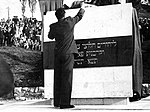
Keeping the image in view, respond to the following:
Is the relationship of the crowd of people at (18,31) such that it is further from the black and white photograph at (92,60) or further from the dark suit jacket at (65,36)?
the dark suit jacket at (65,36)

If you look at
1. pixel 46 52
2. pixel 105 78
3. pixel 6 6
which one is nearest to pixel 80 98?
pixel 105 78

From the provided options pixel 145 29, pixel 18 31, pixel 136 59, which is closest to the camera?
pixel 136 59

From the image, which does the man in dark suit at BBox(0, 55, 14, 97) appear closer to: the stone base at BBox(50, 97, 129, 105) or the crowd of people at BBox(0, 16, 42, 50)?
the stone base at BBox(50, 97, 129, 105)

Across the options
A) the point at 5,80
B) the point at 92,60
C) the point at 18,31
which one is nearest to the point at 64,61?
the point at 92,60

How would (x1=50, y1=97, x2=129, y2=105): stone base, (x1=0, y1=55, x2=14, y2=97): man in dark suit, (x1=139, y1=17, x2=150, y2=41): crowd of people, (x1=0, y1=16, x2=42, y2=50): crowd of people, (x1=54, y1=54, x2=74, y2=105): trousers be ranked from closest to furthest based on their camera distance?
(x1=0, y1=55, x2=14, y2=97): man in dark suit < (x1=54, y1=54, x2=74, y2=105): trousers < (x1=50, y1=97, x2=129, y2=105): stone base < (x1=139, y1=17, x2=150, y2=41): crowd of people < (x1=0, y1=16, x2=42, y2=50): crowd of people

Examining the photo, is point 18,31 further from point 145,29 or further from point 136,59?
point 136,59

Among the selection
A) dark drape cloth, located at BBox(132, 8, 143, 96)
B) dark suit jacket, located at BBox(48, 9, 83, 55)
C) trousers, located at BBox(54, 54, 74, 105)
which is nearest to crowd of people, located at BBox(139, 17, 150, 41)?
dark drape cloth, located at BBox(132, 8, 143, 96)

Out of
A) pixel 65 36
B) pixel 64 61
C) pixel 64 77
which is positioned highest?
pixel 65 36

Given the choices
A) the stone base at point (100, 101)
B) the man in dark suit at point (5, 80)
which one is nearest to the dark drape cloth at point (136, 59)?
the stone base at point (100, 101)

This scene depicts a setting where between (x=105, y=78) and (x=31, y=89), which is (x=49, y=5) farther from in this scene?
(x=105, y=78)

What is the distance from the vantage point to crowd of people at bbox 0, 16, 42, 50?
13172mm

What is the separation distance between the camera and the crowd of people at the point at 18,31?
519 inches

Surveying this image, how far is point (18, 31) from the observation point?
44.0 ft

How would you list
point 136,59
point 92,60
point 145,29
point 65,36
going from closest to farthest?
point 65,36, point 92,60, point 136,59, point 145,29
